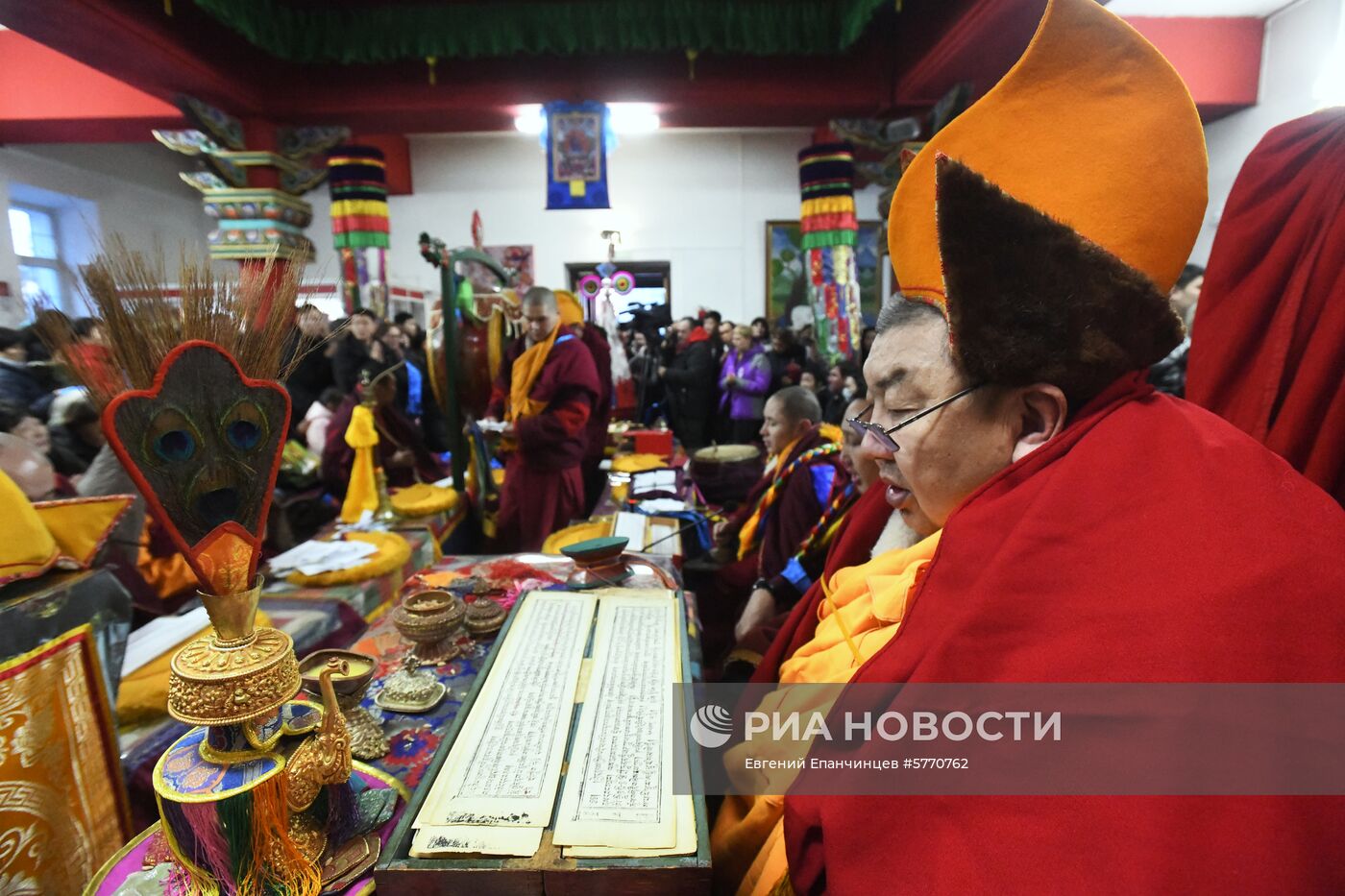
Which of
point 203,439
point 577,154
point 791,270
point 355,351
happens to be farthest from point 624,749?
point 791,270

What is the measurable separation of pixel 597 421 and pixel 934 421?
349cm

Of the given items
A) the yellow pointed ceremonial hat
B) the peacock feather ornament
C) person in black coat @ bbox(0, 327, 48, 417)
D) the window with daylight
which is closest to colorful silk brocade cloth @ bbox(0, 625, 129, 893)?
the peacock feather ornament

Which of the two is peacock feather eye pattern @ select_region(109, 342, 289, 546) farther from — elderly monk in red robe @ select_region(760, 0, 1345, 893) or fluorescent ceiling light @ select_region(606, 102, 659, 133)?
fluorescent ceiling light @ select_region(606, 102, 659, 133)

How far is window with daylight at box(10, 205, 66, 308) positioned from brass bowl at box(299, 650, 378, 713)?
9.07 m

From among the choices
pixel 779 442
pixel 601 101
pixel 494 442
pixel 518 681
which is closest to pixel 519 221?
pixel 601 101

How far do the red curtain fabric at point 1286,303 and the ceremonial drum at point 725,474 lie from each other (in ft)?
7.32

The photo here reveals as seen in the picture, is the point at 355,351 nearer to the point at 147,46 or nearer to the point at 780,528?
the point at 147,46

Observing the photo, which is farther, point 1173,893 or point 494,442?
point 494,442

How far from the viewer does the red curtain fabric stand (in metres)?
1.07

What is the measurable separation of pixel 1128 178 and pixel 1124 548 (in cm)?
41

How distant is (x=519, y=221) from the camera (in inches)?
358

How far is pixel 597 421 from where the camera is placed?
4203 millimetres

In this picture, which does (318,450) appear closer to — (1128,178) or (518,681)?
(518,681)

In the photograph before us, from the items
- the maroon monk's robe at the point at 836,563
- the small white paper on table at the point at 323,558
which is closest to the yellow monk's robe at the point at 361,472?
the small white paper on table at the point at 323,558
